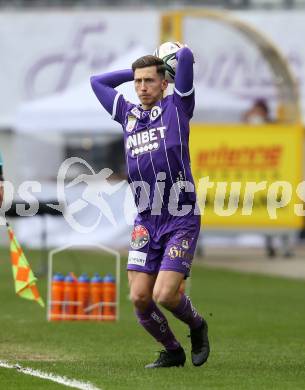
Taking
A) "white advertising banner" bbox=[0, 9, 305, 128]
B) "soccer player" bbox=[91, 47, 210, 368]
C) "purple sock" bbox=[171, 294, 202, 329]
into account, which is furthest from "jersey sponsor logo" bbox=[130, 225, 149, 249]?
"white advertising banner" bbox=[0, 9, 305, 128]

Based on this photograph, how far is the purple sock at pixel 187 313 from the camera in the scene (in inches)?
374

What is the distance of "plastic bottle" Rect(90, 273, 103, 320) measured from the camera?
1367cm

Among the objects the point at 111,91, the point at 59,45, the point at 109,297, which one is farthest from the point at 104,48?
the point at 111,91

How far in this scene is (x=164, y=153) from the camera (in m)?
9.31

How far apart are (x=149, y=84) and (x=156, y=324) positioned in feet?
5.55

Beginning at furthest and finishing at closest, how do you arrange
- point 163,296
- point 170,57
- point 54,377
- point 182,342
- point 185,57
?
point 182,342, point 170,57, point 185,57, point 163,296, point 54,377

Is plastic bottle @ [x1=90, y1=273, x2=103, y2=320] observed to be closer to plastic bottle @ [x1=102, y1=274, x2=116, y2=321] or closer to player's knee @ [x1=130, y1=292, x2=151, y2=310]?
plastic bottle @ [x1=102, y1=274, x2=116, y2=321]

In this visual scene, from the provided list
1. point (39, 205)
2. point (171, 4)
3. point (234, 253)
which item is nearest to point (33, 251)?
point (234, 253)

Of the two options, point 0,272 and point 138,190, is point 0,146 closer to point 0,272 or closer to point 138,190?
point 0,272

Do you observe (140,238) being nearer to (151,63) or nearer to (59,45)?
(151,63)

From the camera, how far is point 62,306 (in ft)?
45.6

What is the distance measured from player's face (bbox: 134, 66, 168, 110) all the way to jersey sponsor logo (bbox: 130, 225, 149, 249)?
0.87 metres

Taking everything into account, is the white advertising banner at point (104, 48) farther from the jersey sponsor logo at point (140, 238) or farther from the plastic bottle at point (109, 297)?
the jersey sponsor logo at point (140, 238)

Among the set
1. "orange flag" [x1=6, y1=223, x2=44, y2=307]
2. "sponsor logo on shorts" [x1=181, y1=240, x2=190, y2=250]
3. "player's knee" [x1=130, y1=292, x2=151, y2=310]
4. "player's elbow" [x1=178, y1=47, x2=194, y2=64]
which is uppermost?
"player's elbow" [x1=178, y1=47, x2=194, y2=64]
